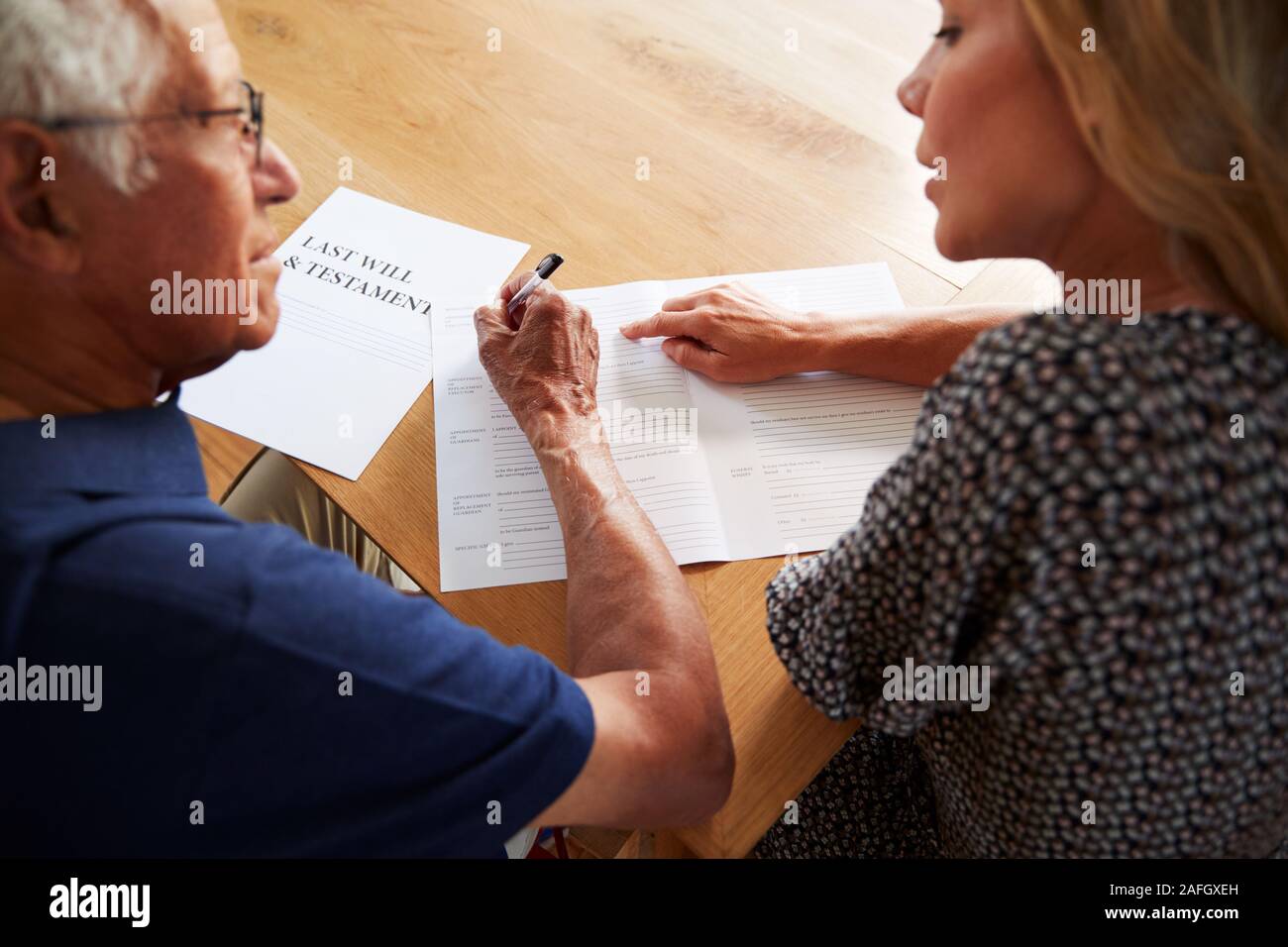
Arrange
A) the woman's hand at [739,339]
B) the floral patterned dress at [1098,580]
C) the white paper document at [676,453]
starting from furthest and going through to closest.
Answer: the woman's hand at [739,339]
the white paper document at [676,453]
the floral patterned dress at [1098,580]

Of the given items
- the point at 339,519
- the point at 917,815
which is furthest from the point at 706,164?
the point at 917,815

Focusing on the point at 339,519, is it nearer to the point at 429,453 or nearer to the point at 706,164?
the point at 429,453

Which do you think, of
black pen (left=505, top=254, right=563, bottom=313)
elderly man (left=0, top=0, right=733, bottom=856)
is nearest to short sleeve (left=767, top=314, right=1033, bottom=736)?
elderly man (left=0, top=0, right=733, bottom=856)

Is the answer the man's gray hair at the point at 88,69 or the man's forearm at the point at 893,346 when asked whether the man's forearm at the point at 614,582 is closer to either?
the man's forearm at the point at 893,346

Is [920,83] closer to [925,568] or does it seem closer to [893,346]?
[893,346]

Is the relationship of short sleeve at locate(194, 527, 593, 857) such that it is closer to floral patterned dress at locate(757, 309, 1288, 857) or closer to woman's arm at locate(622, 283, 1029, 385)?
floral patterned dress at locate(757, 309, 1288, 857)

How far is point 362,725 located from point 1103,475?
513mm

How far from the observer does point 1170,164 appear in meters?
0.62

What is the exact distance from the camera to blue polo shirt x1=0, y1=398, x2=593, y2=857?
0.60 m

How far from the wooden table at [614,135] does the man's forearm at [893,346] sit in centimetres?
10

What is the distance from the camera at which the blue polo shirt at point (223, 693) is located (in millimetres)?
599

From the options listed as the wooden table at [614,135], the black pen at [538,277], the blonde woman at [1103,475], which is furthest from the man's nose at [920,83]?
the black pen at [538,277]

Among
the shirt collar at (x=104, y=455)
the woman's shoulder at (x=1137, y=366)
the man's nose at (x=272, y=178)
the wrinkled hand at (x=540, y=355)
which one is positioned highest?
the man's nose at (x=272, y=178)
